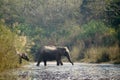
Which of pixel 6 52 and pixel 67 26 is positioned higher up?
pixel 67 26

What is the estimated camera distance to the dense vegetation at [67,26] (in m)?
31.3

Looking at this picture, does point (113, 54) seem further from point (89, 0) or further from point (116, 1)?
point (89, 0)

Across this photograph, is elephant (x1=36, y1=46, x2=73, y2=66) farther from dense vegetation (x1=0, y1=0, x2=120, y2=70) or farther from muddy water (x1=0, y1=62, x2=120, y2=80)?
muddy water (x1=0, y1=62, x2=120, y2=80)

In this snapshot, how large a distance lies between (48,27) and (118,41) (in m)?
17.5

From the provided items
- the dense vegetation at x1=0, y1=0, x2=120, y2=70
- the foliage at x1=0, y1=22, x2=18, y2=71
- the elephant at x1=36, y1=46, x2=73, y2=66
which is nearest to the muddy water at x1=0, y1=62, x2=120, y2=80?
the foliage at x1=0, y1=22, x2=18, y2=71

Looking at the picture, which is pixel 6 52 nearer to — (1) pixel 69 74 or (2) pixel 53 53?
(1) pixel 69 74

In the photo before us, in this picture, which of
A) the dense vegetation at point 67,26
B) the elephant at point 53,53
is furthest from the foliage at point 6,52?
the elephant at point 53,53

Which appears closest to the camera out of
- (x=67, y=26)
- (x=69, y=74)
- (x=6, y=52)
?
(x=69, y=74)

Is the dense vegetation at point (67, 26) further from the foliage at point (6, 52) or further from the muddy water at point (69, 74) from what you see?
the muddy water at point (69, 74)

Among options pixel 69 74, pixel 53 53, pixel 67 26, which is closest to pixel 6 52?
pixel 69 74

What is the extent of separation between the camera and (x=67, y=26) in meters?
47.3

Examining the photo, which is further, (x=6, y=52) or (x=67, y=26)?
(x=67, y=26)

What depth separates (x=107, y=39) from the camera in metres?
33.8

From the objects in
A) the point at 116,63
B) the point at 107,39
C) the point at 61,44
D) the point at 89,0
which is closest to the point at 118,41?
the point at 107,39
